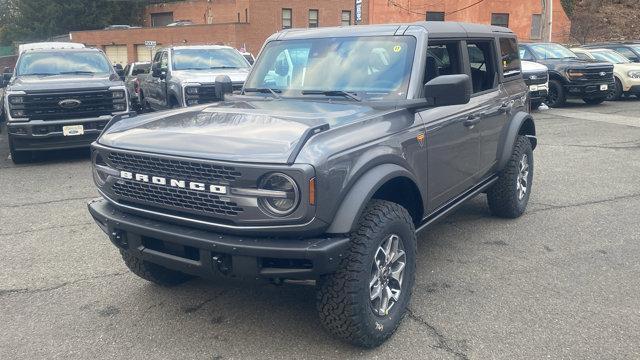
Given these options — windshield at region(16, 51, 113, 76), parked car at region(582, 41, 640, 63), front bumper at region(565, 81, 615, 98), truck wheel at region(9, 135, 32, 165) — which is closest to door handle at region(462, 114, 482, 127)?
truck wheel at region(9, 135, 32, 165)

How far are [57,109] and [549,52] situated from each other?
544 inches

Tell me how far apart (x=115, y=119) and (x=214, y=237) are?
1611 mm

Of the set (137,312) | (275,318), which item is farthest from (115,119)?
(275,318)

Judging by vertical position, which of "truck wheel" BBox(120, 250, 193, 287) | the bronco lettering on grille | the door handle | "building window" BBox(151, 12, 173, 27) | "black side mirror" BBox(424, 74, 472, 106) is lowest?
"truck wheel" BBox(120, 250, 193, 287)

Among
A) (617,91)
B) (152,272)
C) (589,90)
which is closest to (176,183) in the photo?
(152,272)

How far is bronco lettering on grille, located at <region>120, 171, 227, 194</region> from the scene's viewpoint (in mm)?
3152

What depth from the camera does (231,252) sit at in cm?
306

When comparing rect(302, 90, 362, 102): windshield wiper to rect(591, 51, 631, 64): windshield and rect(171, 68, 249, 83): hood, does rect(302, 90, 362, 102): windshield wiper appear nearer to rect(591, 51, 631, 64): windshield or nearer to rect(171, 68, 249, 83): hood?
rect(171, 68, 249, 83): hood

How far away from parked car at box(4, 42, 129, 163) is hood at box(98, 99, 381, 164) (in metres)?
5.81

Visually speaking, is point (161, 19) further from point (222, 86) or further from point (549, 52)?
point (222, 86)

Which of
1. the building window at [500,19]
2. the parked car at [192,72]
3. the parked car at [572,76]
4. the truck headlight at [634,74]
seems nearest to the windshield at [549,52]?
the parked car at [572,76]

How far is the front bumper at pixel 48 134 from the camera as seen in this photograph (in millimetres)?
9102

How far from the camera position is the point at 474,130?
4.81 metres

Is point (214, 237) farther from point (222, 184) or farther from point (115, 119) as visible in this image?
point (115, 119)
